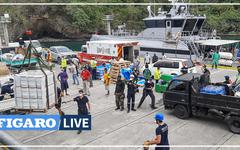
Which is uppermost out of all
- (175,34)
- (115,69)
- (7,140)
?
(175,34)

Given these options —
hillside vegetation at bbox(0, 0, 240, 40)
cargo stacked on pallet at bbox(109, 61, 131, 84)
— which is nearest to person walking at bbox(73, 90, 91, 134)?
cargo stacked on pallet at bbox(109, 61, 131, 84)

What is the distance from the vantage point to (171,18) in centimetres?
2875

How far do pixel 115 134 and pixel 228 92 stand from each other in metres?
4.65

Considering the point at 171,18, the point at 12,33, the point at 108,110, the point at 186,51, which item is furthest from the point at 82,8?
the point at 108,110

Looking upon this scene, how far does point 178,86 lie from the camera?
11.6 m

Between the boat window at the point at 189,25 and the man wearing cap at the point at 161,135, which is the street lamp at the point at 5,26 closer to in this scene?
the boat window at the point at 189,25

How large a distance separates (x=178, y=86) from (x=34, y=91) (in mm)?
5706

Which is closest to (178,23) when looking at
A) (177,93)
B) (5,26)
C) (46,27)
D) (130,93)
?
(5,26)

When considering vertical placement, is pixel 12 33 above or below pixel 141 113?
above

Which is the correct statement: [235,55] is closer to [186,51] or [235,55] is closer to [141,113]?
[186,51]

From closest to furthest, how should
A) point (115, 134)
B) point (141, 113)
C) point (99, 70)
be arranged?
point (115, 134)
point (141, 113)
point (99, 70)

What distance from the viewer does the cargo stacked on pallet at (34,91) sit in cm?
896

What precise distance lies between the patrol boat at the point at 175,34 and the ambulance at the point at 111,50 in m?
5.28

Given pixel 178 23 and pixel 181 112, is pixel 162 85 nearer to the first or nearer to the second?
pixel 181 112
